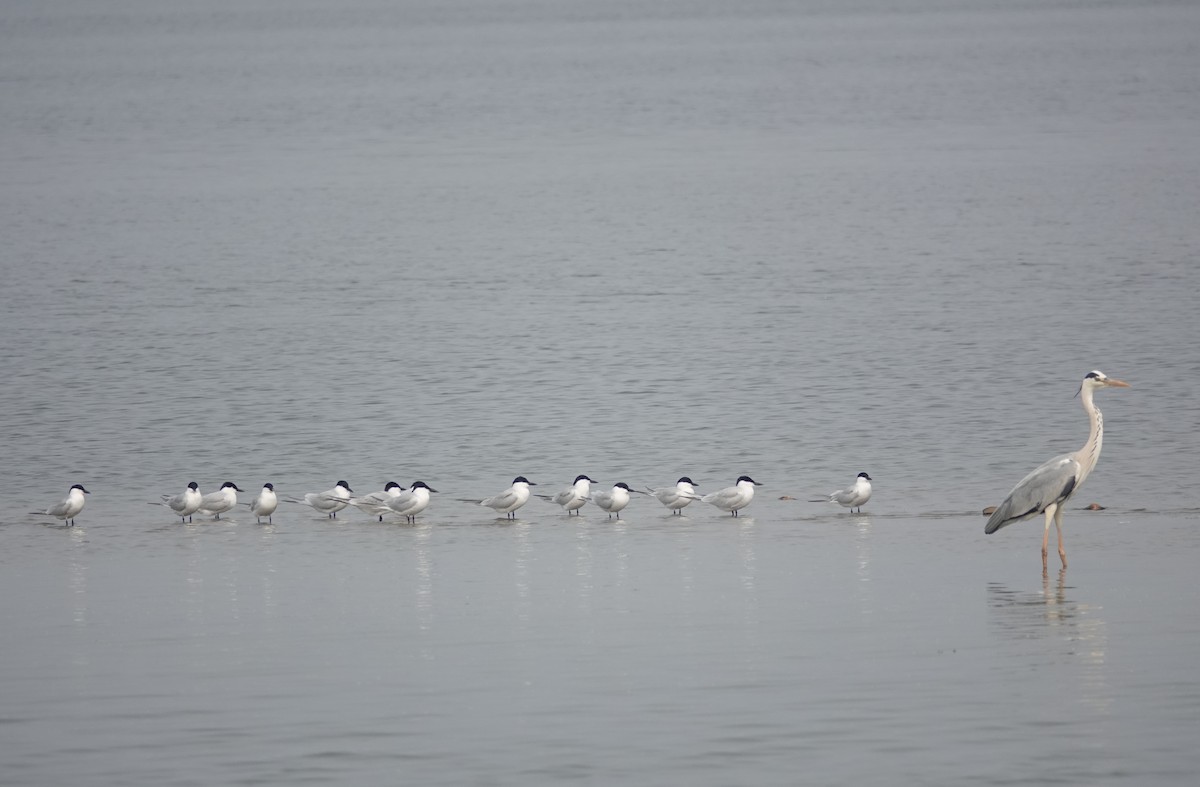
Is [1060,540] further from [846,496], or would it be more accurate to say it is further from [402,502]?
[402,502]

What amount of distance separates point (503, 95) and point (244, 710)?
106 m

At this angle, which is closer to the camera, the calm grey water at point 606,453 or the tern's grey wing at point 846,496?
the calm grey water at point 606,453

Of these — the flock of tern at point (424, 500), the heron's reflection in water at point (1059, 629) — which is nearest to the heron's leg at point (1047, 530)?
the heron's reflection in water at point (1059, 629)

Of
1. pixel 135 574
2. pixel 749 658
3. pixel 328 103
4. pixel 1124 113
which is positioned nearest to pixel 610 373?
pixel 135 574

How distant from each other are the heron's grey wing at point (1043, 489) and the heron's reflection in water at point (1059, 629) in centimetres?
95

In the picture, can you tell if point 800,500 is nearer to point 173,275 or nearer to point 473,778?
point 473,778

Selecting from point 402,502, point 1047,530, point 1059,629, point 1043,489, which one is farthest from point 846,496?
point 1059,629

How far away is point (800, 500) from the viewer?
22266 millimetres

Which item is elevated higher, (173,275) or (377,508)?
(173,275)

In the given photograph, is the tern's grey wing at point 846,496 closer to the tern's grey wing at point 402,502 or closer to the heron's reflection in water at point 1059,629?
the heron's reflection in water at point 1059,629

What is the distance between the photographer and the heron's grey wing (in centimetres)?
1752

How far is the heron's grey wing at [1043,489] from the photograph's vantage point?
57.5ft

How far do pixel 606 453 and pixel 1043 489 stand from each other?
32.2 ft

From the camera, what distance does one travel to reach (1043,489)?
17.5 m
